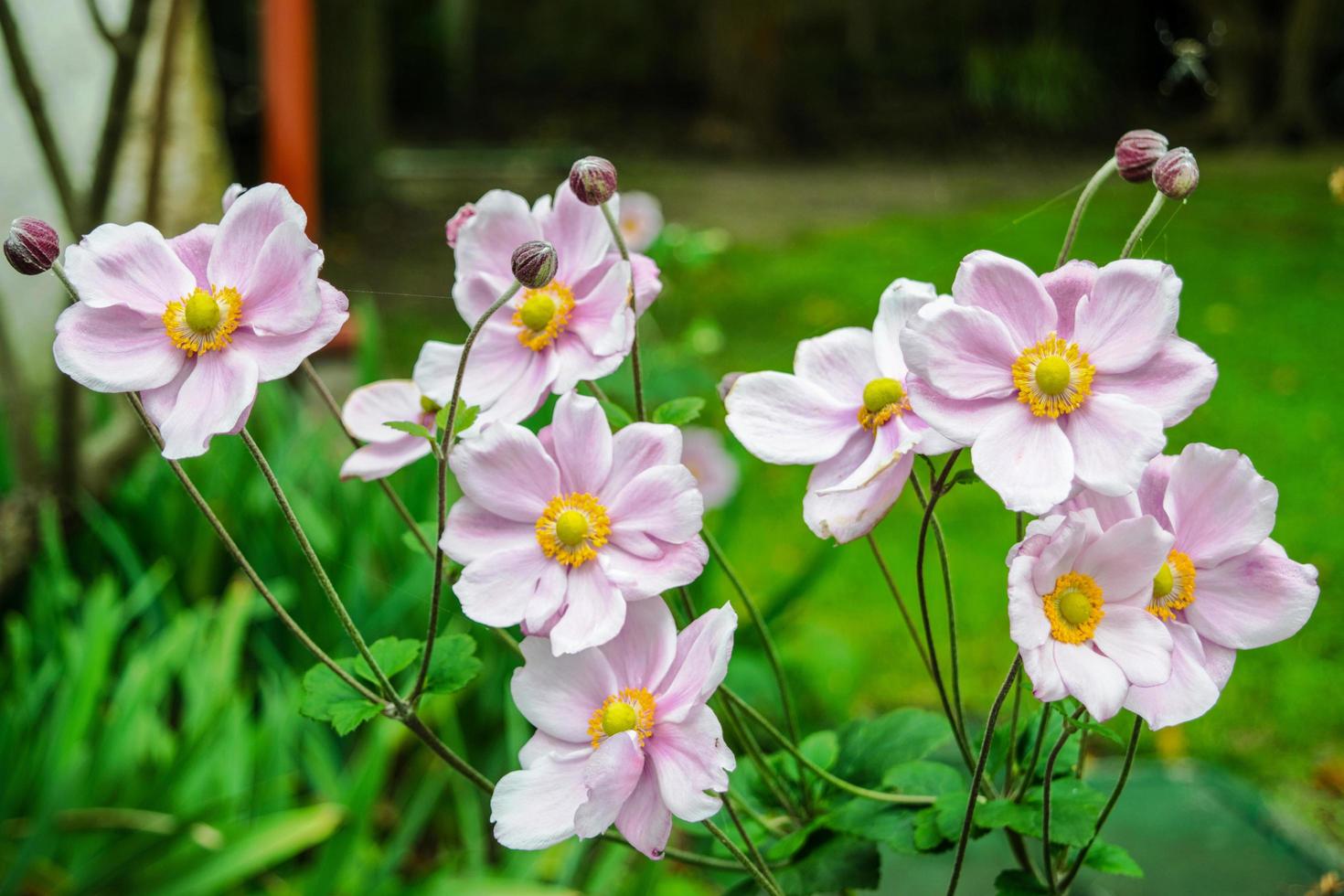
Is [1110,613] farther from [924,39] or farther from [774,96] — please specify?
[774,96]

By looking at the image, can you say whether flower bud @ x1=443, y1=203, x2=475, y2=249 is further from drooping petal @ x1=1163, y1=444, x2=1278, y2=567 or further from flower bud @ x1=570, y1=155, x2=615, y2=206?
drooping petal @ x1=1163, y1=444, x2=1278, y2=567

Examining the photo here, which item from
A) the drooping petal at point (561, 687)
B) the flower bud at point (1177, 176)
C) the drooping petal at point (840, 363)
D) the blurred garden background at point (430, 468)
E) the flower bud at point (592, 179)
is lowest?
the blurred garden background at point (430, 468)

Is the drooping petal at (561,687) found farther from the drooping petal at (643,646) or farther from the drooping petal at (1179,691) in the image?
the drooping petal at (1179,691)

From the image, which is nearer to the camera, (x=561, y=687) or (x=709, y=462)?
(x=561, y=687)

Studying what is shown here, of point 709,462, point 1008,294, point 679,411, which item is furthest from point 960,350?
point 709,462

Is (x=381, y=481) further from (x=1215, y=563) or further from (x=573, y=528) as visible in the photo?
(x=1215, y=563)

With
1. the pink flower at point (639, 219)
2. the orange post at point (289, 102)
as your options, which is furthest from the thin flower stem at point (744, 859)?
the orange post at point (289, 102)

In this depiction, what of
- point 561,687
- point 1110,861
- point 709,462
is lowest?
point 709,462

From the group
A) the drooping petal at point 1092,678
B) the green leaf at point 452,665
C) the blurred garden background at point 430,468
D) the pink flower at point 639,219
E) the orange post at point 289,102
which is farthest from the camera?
the orange post at point 289,102
